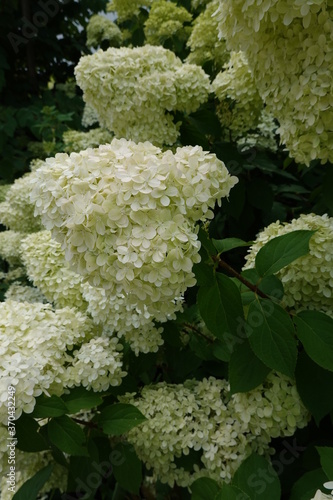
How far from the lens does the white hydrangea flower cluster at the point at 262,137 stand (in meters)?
1.81

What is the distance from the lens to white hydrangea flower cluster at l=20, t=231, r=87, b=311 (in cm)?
142

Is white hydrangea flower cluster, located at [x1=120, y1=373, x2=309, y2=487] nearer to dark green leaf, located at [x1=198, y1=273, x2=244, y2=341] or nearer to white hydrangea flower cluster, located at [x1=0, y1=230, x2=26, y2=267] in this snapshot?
dark green leaf, located at [x1=198, y1=273, x2=244, y2=341]

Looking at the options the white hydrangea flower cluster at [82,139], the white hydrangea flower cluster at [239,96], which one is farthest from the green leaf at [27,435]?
the white hydrangea flower cluster at [82,139]

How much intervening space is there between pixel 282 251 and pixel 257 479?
0.45 m

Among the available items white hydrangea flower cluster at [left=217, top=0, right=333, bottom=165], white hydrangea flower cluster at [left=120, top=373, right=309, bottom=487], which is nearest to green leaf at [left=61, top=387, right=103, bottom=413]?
white hydrangea flower cluster at [left=120, top=373, right=309, bottom=487]

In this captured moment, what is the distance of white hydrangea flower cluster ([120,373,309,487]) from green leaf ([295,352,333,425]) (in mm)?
41

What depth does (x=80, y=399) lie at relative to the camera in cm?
Answer: 112

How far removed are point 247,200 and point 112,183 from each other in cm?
101

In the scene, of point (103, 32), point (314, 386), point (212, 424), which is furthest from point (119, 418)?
point (103, 32)

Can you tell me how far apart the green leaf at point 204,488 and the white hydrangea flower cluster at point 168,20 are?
1908 millimetres

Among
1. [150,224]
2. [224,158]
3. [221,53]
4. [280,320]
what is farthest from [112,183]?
[221,53]

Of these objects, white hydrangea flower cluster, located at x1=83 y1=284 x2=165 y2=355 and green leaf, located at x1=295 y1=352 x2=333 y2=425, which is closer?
green leaf, located at x1=295 y1=352 x2=333 y2=425

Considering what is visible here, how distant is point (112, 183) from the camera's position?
0.80m

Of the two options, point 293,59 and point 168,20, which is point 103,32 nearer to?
point 168,20
